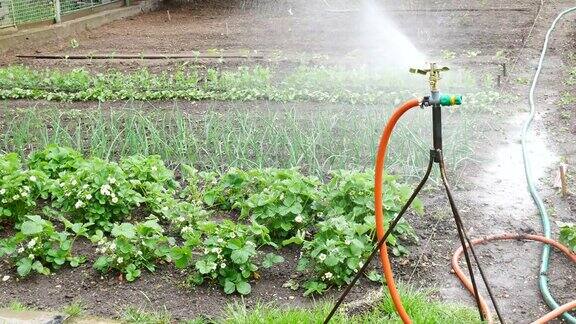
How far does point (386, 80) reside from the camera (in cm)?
660

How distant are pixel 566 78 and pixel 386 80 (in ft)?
5.82

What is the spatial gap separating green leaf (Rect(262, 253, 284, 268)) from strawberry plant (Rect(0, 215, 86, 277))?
89 centimetres

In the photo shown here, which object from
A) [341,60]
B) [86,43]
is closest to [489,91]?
[341,60]

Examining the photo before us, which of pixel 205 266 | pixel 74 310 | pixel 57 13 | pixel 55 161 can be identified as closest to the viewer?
pixel 74 310

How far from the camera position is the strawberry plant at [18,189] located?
12.4ft

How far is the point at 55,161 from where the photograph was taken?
14.1ft

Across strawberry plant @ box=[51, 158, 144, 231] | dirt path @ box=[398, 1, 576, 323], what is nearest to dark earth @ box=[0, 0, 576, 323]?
dirt path @ box=[398, 1, 576, 323]

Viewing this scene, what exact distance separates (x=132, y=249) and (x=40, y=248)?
470 millimetres

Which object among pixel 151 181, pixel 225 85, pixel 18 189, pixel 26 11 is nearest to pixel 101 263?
pixel 18 189

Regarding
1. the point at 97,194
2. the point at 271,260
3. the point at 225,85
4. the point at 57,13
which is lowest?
the point at 271,260

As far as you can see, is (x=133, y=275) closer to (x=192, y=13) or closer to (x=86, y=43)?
(x=86, y=43)

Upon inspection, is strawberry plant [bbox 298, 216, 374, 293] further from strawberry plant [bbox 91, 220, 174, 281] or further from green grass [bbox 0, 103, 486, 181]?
green grass [bbox 0, 103, 486, 181]

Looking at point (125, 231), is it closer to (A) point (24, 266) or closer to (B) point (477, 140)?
(A) point (24, 266)

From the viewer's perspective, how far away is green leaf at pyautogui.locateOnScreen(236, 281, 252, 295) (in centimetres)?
328
